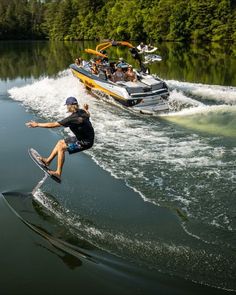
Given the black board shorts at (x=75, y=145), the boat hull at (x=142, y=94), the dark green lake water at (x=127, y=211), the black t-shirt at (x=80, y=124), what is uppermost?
the black t-shirt at (x=80, y=124)

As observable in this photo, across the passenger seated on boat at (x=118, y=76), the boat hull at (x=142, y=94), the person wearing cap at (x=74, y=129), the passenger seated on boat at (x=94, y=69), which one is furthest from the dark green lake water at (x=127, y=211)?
the passenger seated on boat at (x=94, y=69)

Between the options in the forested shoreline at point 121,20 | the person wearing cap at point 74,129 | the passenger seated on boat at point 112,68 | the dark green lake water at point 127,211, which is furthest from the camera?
the forested shoreline at point 121,20

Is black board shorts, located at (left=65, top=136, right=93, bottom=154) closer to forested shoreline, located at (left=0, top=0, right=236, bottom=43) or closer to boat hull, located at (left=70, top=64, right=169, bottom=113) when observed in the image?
boat hull, located at (left=70, top=64, right=169, bottom=113)

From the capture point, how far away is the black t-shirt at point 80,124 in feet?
27.3

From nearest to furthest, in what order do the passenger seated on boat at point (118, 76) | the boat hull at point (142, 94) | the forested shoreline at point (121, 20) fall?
the boat hull at point (142, 94) → the passenger seated on boat at point (118, 76) → the forested shoreline at point (121, 20)

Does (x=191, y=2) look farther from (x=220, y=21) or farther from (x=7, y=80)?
(x=7, y=80)

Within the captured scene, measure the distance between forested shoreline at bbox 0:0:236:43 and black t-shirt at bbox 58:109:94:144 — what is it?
5078 cm

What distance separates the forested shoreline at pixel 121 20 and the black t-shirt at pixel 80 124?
50.8 metres

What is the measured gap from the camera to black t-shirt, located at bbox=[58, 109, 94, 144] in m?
8.32

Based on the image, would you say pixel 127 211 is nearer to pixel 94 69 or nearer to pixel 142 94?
pixel 142 94

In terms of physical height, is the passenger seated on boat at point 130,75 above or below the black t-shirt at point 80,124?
below

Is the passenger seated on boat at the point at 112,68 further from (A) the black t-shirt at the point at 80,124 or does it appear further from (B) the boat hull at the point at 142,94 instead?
(A) the black t-shirt at the point at 80,124

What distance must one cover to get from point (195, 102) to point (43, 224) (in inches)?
446

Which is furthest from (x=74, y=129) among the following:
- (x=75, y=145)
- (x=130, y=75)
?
(x=130, y=75)
